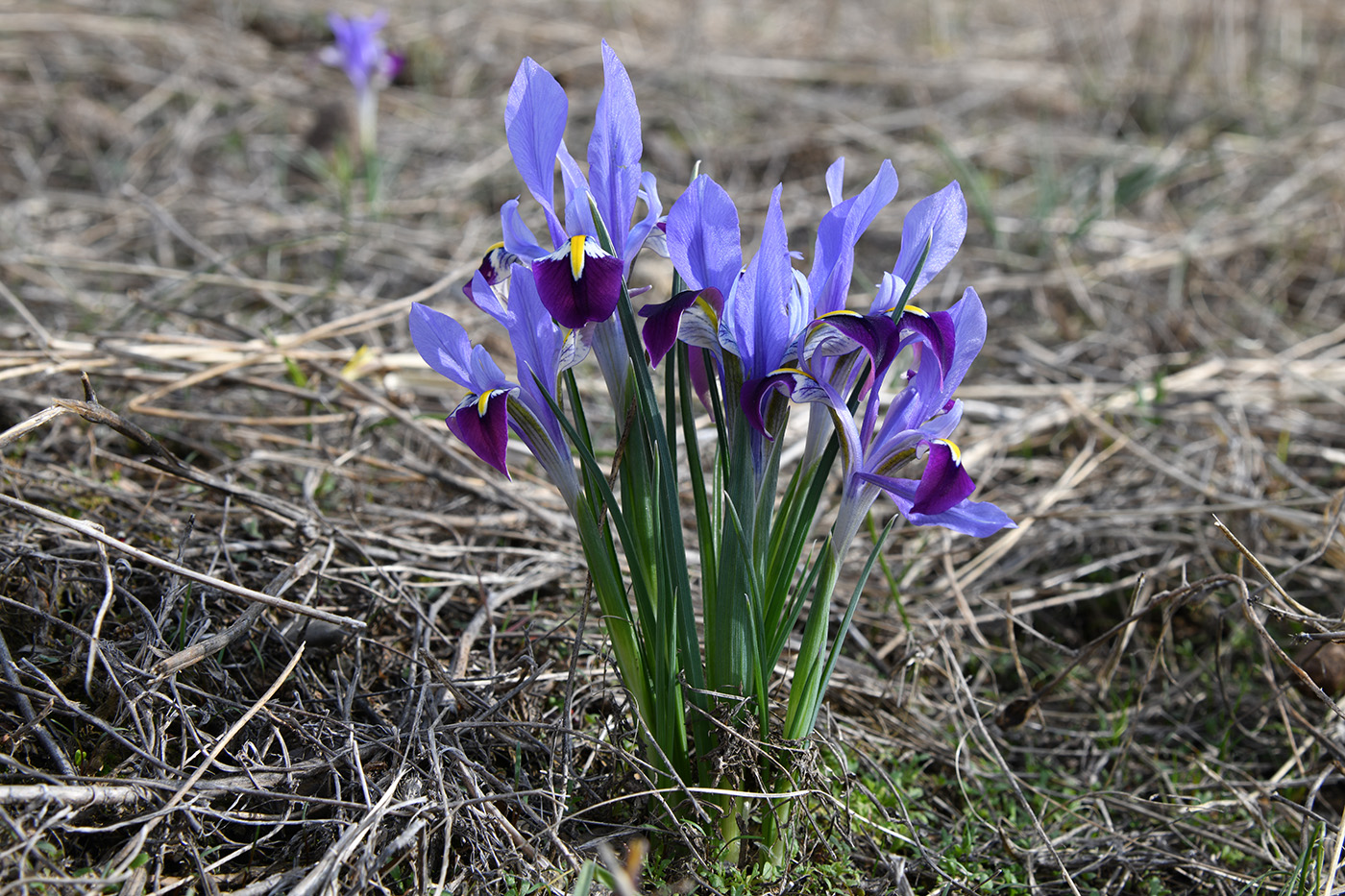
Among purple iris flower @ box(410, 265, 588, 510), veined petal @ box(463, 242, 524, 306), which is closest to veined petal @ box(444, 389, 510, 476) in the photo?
purple iris flower @ box(410, 265, 588, 510)

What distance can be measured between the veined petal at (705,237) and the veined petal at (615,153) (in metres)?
0.09

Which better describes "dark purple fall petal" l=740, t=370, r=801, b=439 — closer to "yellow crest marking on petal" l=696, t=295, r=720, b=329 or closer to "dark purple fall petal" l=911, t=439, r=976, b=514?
"yellow crest marking on petal" l=696, t=295, r=720, b=329

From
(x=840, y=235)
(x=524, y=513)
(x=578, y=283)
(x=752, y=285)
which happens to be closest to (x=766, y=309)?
(x=752, y=285)

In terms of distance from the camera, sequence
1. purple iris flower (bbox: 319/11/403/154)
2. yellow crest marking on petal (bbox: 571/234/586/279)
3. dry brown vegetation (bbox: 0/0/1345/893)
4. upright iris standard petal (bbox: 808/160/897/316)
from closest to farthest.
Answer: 1. yellow crest marking on petal (bbox: 571/234/586/279)
2. upright iris standard petal (bbox: 808/160/897/316)
3. dry brown vegetation (bbox: 0/0/1345/893)
4. purple iris flower (bbox: 319/11/403/154)

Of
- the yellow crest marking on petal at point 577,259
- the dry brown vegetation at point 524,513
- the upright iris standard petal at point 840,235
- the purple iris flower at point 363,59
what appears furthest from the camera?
the purple iris flower at point 363,59

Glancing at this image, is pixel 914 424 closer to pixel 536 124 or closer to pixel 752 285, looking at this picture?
pixel 752 285

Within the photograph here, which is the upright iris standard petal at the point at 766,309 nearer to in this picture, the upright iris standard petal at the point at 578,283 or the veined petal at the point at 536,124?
the upright iris standard petal at the point at 578,283

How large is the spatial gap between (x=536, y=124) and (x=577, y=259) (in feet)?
0.71

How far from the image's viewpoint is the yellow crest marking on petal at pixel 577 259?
1.19 meters

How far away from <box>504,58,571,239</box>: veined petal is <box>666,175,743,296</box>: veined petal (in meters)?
0.17

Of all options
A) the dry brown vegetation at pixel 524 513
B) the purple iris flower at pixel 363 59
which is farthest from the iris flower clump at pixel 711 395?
the purple iris flower at pixel 363 59

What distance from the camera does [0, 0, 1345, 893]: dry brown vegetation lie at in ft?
5.18

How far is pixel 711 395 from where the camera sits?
1.42m

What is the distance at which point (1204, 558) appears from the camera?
254 cm
